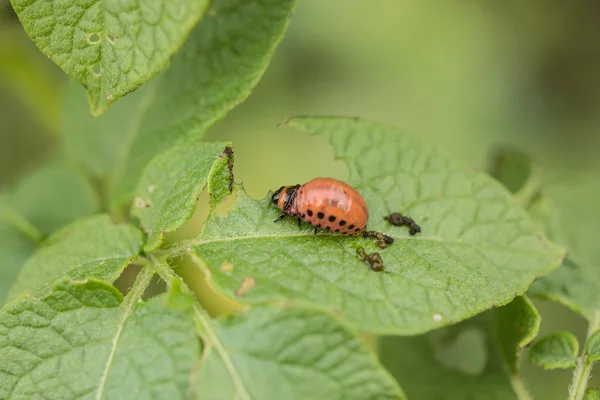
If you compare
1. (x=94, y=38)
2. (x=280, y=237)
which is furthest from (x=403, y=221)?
(x=94, y=38)

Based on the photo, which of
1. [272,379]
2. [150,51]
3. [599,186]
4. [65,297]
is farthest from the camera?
[599,186]

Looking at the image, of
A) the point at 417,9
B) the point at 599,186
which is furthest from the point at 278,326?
the point at 417,9

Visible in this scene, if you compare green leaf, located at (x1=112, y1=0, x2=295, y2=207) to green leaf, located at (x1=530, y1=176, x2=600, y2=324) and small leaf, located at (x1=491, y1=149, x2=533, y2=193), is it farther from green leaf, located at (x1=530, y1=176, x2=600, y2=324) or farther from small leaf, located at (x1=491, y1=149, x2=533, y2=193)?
green leaf, located at (x1=530, y1=176, x2=600, y2=324)

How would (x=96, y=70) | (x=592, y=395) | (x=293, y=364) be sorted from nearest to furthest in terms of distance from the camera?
(x=293, y=364)
(x=96, y=70)
(x=592, y=395)

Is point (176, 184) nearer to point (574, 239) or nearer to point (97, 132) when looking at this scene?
point (97, 132)

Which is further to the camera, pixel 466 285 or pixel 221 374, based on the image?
pixel 466 285

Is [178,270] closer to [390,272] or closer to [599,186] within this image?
[390,272]
